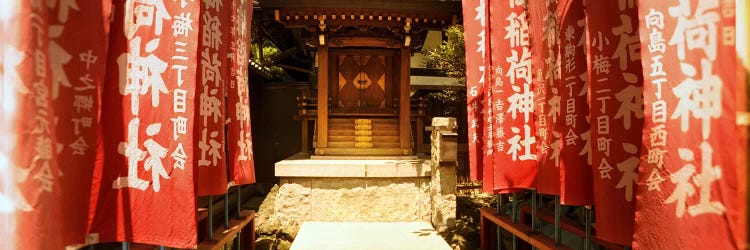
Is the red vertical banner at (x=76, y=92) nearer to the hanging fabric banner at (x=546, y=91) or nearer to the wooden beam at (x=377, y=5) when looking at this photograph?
the hanging fabric banner at (x=546, y=91)

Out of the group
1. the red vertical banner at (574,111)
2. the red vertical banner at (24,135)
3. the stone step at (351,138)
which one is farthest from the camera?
the stone step at (351,138)

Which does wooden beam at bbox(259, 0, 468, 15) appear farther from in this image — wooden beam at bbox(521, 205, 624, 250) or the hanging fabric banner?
wooden beam at bbox(521, 205, 624, 250)

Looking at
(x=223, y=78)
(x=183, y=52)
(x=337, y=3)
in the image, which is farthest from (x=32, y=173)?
(x=337, y=3)

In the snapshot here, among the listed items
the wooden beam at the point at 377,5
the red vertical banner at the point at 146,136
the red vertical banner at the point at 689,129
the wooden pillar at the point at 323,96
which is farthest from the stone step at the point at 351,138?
the red vertical banner at the point at 689,129

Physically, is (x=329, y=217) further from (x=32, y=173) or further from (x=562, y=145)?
(x=32, y=173)

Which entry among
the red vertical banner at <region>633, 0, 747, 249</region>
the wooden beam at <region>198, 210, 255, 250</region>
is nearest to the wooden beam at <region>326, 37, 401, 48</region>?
the wooden beam at <region>198, 210, 255, 250</region>

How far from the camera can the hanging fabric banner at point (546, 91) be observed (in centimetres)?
305

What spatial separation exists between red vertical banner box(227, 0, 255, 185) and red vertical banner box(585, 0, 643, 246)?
3.02 meters

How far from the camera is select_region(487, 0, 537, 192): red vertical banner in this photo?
3.59m

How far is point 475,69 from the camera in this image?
426cm

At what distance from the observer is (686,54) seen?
Result: 5.65ft

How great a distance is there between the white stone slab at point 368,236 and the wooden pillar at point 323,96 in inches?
138

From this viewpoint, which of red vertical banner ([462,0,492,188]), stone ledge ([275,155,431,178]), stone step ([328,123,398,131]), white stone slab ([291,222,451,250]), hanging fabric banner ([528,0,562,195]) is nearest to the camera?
hanging fabric banner ([528,0,562,195])

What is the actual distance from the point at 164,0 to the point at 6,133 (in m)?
1.24
